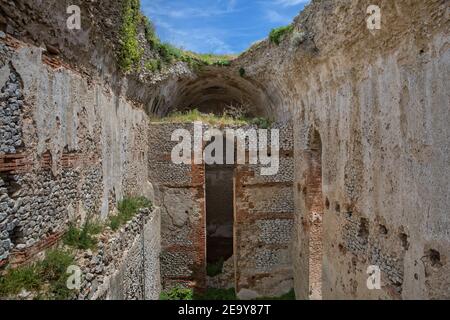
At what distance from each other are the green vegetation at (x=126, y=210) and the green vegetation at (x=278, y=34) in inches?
212

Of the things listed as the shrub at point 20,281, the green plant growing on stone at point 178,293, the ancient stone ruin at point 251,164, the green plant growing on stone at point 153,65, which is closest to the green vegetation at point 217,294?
the green plant growing on stone at point 178,293

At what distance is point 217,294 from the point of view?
10930 millimetres

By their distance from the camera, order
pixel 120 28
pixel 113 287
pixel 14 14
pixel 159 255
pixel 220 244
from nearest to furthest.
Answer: pixel 14 14 < pixel 113 287 < pixel 120 28 < pixel 159 255 < pixel 220 244

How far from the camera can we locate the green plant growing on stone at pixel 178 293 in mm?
10422

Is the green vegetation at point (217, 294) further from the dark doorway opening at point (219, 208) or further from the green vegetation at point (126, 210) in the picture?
the green vegetation at point (126, 210)

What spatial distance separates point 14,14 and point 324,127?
6070 mm

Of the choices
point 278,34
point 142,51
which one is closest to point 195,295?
point 142,51

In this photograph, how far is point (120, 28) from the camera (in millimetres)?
7082

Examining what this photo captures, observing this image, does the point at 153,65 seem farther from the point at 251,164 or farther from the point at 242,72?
the point at 251,164

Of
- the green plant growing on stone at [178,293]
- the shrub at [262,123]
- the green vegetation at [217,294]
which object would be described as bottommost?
the green vegetation at [217,294]

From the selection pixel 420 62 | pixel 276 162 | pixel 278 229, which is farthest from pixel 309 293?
pixel 420 62

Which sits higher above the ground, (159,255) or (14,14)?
(14,14)

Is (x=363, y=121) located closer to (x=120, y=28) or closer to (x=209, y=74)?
(x=120, y=28)

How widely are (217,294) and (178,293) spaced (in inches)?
46.7
